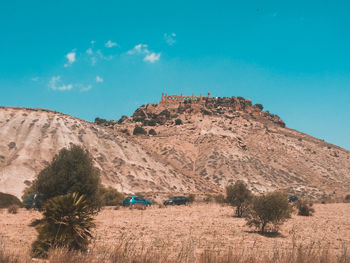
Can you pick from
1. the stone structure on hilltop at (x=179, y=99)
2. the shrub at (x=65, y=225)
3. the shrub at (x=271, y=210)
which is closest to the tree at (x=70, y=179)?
the shrub at (x=65, y=225)

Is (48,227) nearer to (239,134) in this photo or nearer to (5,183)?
(5,183)

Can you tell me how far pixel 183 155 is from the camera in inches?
2936

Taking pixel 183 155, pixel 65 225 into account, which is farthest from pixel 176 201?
pixel 183 155

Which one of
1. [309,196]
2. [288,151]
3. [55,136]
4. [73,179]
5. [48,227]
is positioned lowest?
[48,227]

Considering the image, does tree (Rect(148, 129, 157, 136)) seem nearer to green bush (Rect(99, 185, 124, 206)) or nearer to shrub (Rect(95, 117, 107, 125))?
shrub (Rect(95, 117, 107, 125))

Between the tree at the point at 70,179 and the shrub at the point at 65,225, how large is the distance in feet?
30.9

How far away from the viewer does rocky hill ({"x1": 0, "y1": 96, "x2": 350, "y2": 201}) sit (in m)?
51.0

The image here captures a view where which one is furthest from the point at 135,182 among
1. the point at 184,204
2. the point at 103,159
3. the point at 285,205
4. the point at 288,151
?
the point at 288,151

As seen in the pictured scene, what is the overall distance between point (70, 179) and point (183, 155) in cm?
5433

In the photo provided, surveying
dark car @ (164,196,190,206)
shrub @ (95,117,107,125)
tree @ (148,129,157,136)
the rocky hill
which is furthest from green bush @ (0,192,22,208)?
shrub @ (95,117,107,125)

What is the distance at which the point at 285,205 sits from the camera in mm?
19656

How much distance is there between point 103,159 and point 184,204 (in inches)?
968

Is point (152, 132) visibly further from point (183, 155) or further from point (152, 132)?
point (183, 155)

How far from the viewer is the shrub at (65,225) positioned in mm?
10695
